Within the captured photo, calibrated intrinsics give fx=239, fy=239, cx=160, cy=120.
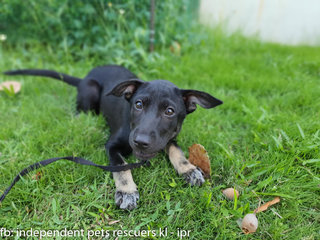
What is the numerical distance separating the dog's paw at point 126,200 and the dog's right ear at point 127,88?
3.45 feet

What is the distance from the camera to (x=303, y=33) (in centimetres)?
702

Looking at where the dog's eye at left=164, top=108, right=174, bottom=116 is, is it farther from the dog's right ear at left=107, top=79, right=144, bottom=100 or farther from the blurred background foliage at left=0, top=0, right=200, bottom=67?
the blurred background foliage at left=0, top=0, right=200, bottom=67

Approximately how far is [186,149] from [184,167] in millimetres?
475

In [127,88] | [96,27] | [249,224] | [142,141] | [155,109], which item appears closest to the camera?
[249,224]

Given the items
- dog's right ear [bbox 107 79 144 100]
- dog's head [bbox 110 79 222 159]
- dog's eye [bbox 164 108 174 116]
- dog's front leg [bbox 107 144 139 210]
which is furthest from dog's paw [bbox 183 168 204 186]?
dog's right ear [bbox 107 79 144 100]

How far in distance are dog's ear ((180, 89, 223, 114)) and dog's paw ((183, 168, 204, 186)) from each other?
2.30 feet

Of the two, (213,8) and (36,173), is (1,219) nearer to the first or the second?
(36,173)

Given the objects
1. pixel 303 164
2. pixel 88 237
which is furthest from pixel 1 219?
pixel 303 164

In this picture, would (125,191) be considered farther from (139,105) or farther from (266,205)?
(266,205)

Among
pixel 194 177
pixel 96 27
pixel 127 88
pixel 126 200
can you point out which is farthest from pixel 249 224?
pixel 96 27

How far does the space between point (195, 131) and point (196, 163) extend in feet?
A: 2.04

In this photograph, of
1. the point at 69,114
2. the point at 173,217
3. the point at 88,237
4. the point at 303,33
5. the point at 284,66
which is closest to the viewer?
the point at 88,237

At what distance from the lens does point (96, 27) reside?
5.15m

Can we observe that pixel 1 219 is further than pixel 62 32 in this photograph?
No
